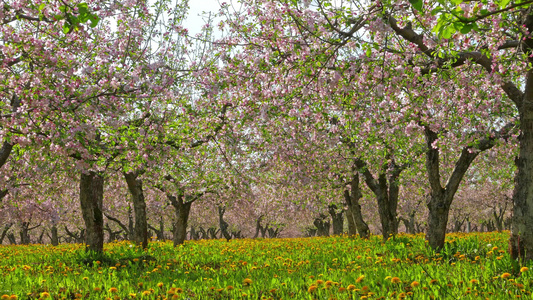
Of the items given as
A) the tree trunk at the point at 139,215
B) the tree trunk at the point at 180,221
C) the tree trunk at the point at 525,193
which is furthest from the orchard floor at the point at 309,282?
the tree trunk at the point at 180,221

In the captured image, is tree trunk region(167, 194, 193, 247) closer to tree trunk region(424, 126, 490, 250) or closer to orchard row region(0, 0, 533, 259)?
orchard row region(0, 0, 533, 259)

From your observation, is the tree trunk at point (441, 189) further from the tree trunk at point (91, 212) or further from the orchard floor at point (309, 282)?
the tree trunk at point (91, 212)

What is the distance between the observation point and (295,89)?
9.79 meters

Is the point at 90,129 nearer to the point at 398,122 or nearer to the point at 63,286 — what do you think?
the point at 63,286

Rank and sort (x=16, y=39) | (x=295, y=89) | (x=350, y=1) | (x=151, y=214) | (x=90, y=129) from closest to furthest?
(x=350, y=1) < (x=16, y=39) < (x=90, y=129) < (x=295, y=89) < (x=151, y=214)

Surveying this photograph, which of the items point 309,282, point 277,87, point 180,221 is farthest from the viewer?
point 180,221

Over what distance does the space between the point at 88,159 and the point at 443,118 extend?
9.25 meters

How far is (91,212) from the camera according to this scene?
1181 centimetres

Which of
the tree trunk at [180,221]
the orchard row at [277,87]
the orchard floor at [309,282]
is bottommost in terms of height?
the orchard floor at [309,282]

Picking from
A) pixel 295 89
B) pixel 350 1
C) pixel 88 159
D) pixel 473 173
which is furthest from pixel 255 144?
A: pixel 473 173

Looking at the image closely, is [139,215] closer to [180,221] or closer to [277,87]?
[180,221]

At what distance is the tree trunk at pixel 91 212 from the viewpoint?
11703 millimetres

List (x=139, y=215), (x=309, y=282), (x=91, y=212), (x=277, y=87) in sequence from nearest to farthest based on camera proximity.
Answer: (x=309, y=282), (x=277, y=87), (x=91, y=212), (x=139, y=215)

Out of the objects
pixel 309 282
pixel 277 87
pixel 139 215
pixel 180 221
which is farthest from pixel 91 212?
pixel 180 221
